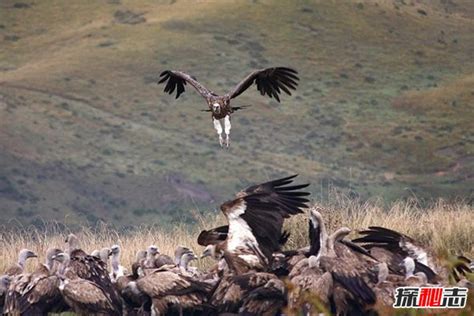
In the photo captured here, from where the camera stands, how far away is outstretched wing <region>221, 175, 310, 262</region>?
64.4 feet

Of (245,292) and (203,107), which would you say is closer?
Result: (245,292)

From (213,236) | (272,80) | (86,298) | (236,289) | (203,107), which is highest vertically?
(272,80)

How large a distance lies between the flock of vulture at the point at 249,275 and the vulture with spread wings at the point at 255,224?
0.04ft

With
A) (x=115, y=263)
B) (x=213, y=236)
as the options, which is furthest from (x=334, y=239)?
(x=115, y=263)

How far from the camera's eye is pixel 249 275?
60.8 feet

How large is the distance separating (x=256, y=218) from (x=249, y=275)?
53.6 inches

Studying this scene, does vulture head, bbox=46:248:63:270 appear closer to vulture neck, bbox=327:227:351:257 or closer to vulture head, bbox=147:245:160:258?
vulture head, bbox=147:245:160:258

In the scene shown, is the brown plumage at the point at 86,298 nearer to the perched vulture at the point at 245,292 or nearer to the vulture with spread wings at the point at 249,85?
the perched vulture at the point at 245,292

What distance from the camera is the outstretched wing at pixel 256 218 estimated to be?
19.6 meters

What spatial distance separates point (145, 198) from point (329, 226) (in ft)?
155

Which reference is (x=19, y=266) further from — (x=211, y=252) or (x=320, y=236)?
(x=320, y=236)

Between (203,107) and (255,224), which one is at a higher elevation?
(255,224)

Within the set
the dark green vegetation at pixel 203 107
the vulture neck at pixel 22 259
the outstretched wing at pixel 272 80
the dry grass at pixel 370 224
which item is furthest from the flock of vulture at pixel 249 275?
the dark green vegetation at pixel 203 107

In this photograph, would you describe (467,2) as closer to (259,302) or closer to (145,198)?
(145,198)
